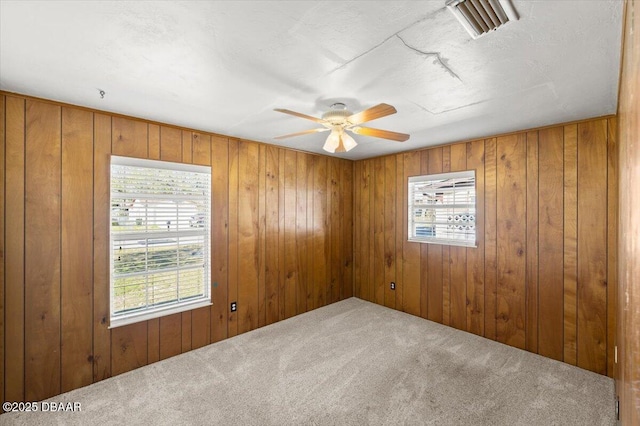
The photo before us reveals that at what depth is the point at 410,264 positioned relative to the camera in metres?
4.07

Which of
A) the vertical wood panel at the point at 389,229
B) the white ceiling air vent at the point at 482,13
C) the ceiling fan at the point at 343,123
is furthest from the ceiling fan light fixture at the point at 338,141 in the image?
the vertical wood panel at the point at 389,229

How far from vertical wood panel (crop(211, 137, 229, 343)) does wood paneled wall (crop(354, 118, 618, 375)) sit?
2346 millimetres

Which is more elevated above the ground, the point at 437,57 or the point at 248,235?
the point at 437,57

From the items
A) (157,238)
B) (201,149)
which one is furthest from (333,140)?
(157,238)

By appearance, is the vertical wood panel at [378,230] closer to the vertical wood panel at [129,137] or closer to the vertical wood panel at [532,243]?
the vertical wood panel at [532,243]

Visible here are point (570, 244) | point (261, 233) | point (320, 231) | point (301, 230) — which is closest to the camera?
point (570, 244)

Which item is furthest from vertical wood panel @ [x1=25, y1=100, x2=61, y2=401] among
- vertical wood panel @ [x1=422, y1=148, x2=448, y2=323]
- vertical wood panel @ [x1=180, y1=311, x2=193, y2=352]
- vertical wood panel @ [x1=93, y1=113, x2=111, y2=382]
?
vertical wood panel @ [x1=422, y1=148, x2=448, y2=323]

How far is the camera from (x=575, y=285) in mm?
2715

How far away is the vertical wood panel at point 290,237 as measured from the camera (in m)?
3.95

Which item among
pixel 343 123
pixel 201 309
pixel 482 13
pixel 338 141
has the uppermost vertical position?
pixel 482 13

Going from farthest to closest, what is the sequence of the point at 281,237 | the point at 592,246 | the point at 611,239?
the point at 281,237 < the point at 592,246 < the point at 611,239

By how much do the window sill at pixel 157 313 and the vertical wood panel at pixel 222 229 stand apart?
152 mm

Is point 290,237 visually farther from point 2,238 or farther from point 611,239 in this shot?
point 611,239

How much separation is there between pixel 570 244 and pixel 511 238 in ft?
1.63
